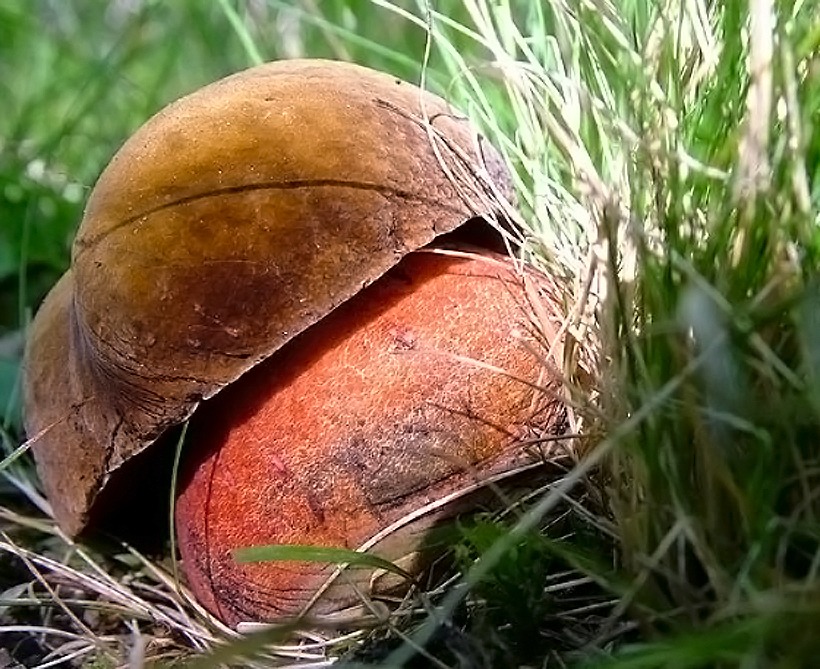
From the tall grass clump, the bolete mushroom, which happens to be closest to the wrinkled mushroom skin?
the bolete mushroom

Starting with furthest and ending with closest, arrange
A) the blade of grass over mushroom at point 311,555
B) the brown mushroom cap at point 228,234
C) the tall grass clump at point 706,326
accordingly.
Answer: the brown mushroom cap at point 228,234
the blade of grass over mushroom at point 311,555
the tall grass clump at point 706,326

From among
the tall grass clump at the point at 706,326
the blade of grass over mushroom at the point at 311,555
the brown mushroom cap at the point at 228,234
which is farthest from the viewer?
the brown mushroom cap at the point at 228,234

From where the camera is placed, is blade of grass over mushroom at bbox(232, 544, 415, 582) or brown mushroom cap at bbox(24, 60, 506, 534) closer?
blade of grass over mushroom at bbox(232, 544, 415, 582)

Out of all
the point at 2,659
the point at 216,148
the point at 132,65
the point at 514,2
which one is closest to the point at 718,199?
the point at 216,148

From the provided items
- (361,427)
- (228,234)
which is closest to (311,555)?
(361,427)

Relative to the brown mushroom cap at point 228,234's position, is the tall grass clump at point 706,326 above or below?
below

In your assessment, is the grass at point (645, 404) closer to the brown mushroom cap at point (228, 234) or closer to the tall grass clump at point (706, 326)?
the tall grass clump at point (706, 326)

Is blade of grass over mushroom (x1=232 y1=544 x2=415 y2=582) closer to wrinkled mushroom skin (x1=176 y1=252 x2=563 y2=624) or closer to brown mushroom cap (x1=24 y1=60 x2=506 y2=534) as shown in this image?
wrinkled mushroom skin (x1=176 y1=252 x2=563 y2=624)

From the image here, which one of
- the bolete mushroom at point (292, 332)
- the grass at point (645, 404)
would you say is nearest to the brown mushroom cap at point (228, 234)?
the bolete mushroom at point (292, 332)

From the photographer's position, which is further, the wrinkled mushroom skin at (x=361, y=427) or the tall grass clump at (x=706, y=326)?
the wrinkled mushroom skin at (x=361, y=427)
